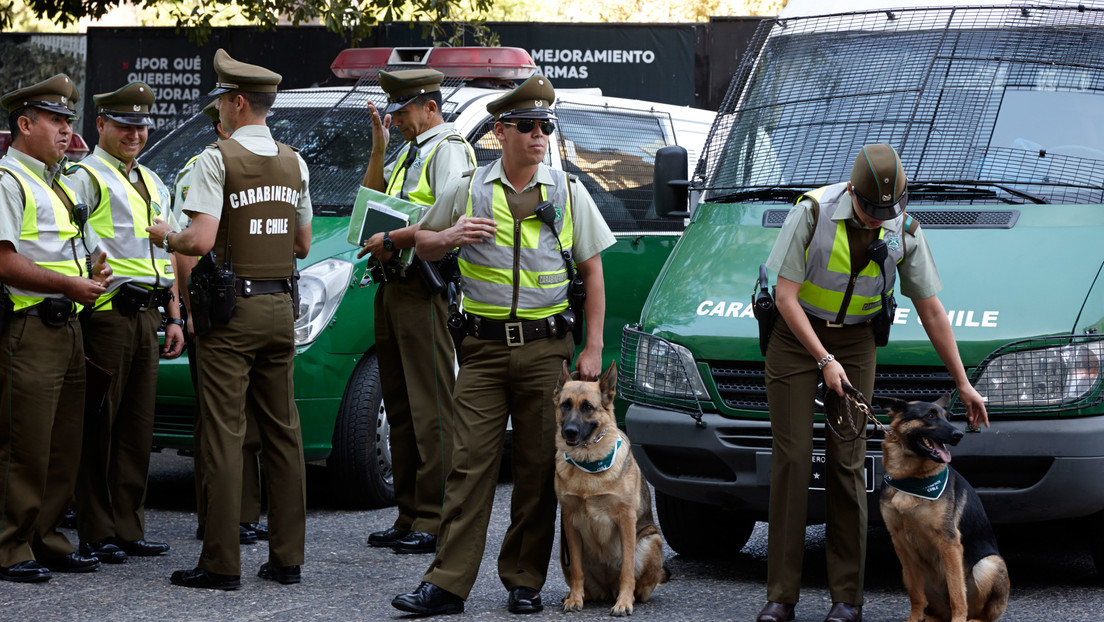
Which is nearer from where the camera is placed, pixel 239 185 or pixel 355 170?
pixel 239 185

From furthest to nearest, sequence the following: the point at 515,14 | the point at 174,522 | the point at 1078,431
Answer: the point at 515,14 → the point at 174,522 → the point at 1078,431

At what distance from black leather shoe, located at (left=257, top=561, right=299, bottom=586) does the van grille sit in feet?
6.46

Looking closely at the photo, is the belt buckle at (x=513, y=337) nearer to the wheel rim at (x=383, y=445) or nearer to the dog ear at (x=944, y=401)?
the dog ear at (x=944, y=401)

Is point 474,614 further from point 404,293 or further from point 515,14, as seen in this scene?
point 515,14

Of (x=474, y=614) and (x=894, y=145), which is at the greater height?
(x=894, y=145)

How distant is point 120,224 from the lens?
649cm

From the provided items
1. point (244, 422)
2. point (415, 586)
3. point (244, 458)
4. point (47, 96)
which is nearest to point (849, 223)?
point (415, 586)

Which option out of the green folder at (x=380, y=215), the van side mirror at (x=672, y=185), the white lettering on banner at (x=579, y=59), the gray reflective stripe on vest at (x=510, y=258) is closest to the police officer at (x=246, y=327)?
the green folder at (x=380, y=215)

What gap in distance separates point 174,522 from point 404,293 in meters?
1.92

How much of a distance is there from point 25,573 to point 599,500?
2469 mm

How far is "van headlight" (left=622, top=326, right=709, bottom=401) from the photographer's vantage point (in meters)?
5.82

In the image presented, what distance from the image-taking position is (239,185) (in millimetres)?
5754

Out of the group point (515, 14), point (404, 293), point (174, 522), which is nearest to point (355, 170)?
point (404, 293)

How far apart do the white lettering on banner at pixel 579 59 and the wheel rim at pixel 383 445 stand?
656 cm
